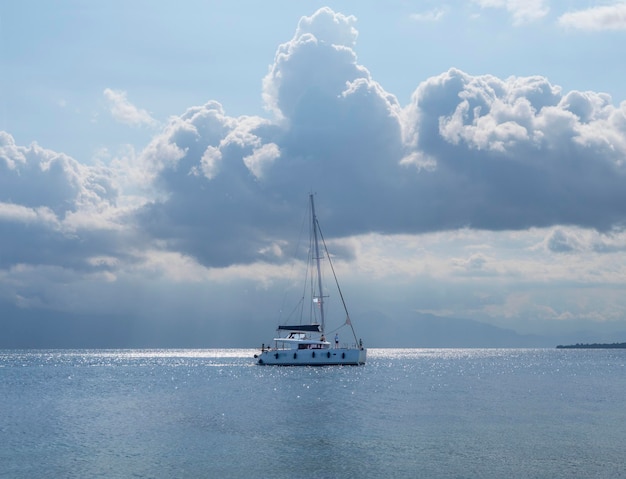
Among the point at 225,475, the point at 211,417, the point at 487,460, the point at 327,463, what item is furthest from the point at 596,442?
the point at 211,417

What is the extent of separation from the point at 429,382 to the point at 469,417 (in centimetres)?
5556

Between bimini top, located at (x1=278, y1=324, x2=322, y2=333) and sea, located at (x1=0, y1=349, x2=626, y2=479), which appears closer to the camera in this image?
sea, located at (x1=0, y1=349, x2=626, y2=479)

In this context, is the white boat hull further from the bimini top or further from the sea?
the sea

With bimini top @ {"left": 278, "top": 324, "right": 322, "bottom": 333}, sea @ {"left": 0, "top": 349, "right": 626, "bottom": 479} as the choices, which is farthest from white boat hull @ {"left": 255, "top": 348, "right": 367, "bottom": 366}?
sea @ {"left": 0, "top": 349, "right": 626, "bottom": 479}

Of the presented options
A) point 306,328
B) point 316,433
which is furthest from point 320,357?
point 316,433

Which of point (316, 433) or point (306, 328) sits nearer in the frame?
A: point (316, 433)

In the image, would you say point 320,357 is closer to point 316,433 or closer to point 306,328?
point 306,328

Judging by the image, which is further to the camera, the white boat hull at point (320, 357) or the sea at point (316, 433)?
the white boat hull at point (320, 357)

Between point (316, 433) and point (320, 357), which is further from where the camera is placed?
point (320, 357)

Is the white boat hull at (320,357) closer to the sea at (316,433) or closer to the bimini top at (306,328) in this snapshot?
the bimini top at (306,328)

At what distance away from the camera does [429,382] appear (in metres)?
129

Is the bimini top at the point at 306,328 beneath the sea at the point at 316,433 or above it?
above

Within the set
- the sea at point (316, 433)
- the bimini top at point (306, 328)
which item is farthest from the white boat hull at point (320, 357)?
the sea at point (316, 433)

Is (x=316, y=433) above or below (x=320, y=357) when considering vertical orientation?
below
